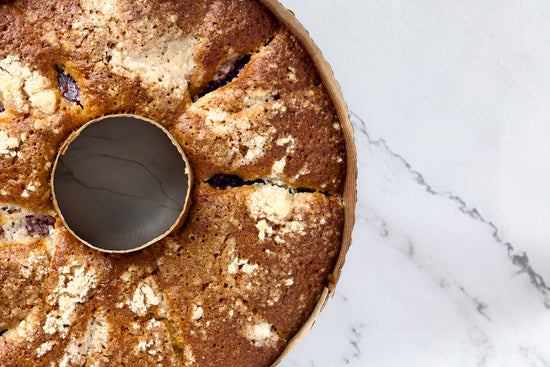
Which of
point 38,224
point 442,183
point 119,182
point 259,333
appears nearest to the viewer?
point 119,182

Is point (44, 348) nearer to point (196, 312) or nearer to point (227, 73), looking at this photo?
point (196, 312)

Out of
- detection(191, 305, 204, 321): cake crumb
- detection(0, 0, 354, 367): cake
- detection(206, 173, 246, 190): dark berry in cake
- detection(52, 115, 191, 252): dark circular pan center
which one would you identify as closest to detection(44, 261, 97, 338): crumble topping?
detection(0, 0, 354, 367): cake

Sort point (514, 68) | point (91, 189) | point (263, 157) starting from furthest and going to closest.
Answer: point (514, 68) → point (263, 157) → point (91, 189)

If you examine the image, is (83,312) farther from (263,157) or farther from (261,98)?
(261,98)

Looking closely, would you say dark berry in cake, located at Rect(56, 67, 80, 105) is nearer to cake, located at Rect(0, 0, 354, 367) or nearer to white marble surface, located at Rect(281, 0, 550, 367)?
cake, located at Rect(0, 0, 354, 367)

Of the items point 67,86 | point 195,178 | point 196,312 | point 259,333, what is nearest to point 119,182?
point 195,178

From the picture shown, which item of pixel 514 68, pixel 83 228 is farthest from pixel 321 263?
pixel 514 68

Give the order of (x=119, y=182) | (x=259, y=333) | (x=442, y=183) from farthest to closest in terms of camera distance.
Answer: (x=442, y=183), (x=259, y=333), (x=119, y=182)

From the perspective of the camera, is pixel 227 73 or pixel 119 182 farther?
pixel 227 73
